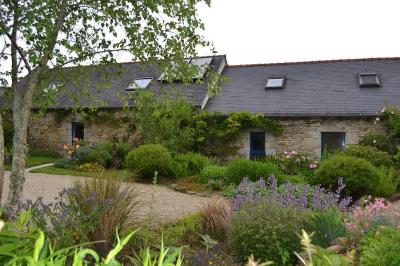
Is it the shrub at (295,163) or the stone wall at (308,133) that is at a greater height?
the stone wall at (308,133)

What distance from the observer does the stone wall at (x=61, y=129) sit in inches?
716

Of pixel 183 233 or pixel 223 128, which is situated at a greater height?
pixel 223 128

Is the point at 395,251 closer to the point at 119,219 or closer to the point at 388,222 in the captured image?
the point at 388,222

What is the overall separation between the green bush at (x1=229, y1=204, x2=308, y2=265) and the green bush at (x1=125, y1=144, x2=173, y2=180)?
7.92m

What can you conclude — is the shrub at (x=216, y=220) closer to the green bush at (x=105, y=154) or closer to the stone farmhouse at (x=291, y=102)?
the stone farmhouse at (x=291, y=102)

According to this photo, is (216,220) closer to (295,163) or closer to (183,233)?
(183,233)

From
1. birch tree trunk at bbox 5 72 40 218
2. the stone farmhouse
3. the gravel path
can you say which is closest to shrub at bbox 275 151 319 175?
the stone farmhouse

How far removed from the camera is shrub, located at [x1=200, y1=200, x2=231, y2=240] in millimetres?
5449

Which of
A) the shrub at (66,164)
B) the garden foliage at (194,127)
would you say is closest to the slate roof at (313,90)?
the garden foliage at (194,127)

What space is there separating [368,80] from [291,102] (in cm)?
347

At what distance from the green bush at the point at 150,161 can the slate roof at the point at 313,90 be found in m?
4.54

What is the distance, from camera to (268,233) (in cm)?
453

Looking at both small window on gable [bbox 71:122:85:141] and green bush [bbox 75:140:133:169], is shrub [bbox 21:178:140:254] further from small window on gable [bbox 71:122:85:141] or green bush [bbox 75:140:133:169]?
small window on gable [bbox 71:122:85:141]

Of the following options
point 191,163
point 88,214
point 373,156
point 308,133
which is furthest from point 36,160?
point 88,214
